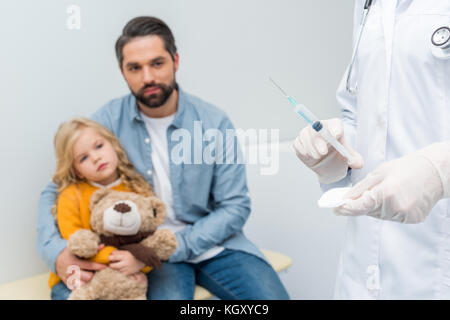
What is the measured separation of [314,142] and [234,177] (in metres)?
0.73

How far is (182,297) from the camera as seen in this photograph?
123 cm

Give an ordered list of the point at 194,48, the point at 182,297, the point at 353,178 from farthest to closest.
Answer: the point at 194,48 < the point at 182,297 < the point at 353,178

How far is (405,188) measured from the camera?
23.0 inches

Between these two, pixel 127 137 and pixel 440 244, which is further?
pixel 127 137

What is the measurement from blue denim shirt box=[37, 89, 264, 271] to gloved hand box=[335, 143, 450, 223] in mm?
774

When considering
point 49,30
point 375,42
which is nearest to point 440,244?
point 375,42

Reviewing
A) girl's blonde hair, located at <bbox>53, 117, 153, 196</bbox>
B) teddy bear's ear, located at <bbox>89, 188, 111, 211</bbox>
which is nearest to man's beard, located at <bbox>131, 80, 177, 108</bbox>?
girl's blonde hair, located at <bbox>53, 117, 153, 196</bbox>

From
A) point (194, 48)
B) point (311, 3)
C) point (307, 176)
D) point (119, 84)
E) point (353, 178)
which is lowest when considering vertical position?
point (307, 176)

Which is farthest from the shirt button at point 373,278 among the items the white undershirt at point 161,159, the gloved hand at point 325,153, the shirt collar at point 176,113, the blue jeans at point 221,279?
the shirt collar at point 176,113

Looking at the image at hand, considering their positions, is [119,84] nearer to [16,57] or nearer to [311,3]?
[16,57]

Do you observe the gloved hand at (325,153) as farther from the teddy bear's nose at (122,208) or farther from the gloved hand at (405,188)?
the teddy bear's nose at (122,208)

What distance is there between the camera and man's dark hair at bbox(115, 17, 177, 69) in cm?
130

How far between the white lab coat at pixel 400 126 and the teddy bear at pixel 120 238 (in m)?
0.53

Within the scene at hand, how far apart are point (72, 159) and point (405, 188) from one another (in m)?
0.94
